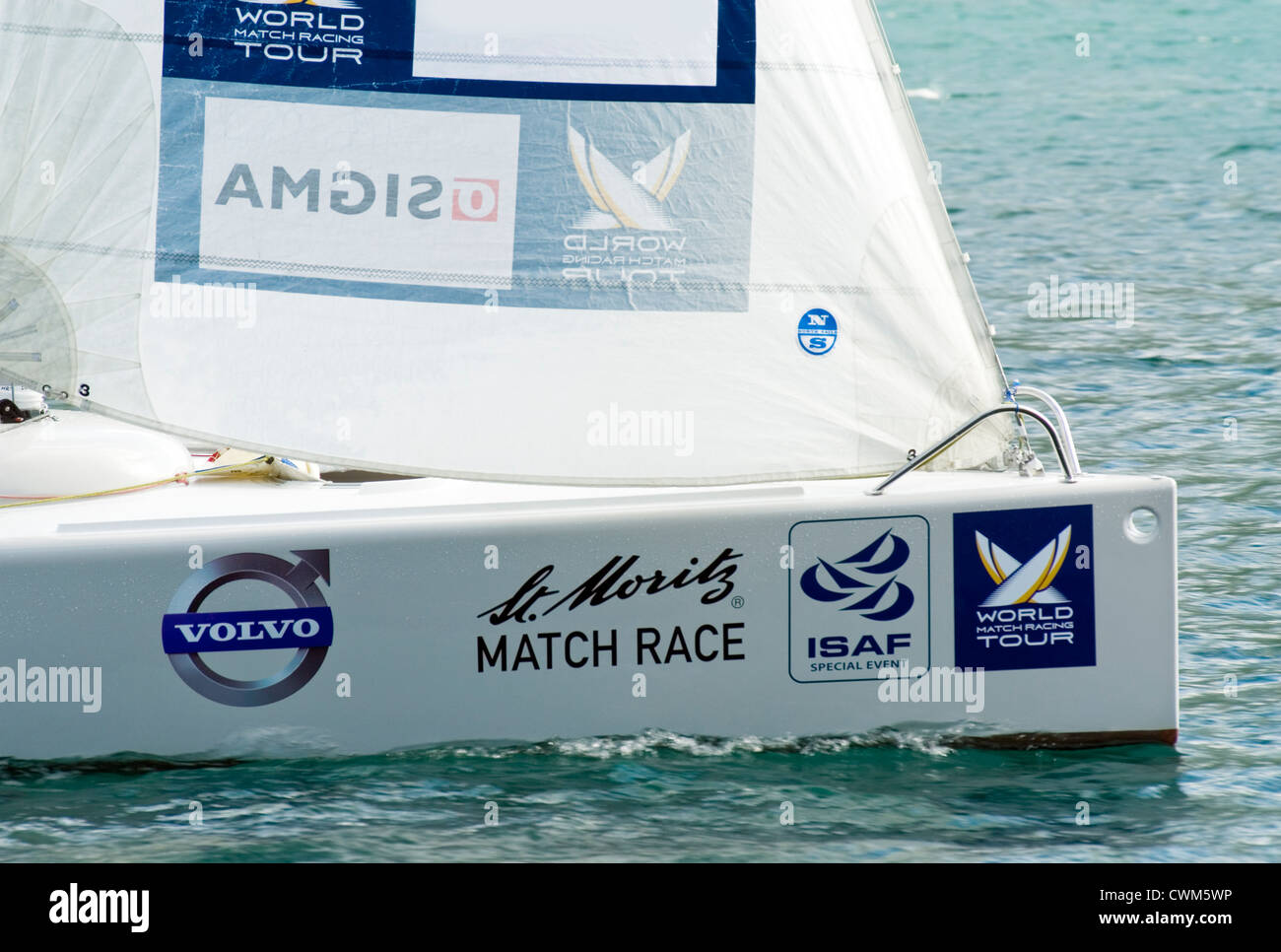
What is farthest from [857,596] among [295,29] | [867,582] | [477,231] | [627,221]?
[295,29]

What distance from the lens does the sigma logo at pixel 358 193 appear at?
5609 mm

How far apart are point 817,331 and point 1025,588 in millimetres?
1045

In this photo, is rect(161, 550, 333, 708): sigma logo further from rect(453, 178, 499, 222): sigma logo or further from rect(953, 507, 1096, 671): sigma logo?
rect(953, 507, 1096, 671): sigma logo

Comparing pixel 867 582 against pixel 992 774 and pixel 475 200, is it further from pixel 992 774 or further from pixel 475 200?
pixel 475 200

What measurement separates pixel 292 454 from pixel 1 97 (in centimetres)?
136

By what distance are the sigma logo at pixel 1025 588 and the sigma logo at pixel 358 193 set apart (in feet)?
5.87

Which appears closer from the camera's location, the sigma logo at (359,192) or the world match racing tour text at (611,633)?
the sigma logo at (359,192)

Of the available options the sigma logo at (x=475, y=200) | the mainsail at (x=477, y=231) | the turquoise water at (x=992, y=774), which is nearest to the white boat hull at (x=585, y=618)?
the turquoise water at (x=992, y=774)

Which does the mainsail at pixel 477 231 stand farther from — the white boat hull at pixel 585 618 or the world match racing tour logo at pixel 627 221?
the white boat hull at pixel 585 618

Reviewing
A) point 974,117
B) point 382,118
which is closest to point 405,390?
point 382,118

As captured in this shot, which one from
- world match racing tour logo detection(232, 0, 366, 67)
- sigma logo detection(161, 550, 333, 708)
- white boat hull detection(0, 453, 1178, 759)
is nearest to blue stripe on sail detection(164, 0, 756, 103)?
world match racing tour logo detection(232, 0, 366, 67)

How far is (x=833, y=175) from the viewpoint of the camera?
18.9 ft

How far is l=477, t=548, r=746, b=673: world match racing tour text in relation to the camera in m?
5.76

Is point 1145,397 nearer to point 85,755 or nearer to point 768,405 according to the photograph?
point 768,405
